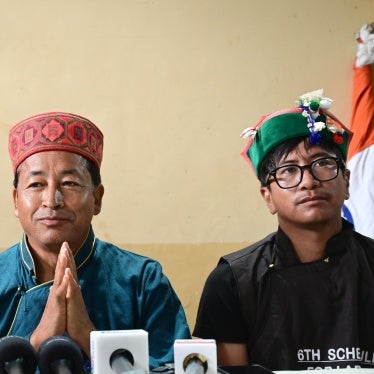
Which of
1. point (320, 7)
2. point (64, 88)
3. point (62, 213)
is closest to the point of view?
point (62, 213)

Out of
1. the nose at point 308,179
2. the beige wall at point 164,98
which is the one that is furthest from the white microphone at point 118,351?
the beige wall at point 164,98

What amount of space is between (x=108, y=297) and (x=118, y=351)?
842 millimetres

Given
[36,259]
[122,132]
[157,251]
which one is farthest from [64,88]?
[36,259]

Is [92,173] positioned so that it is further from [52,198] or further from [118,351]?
[118,351]

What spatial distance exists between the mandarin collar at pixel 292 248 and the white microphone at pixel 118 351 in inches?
42.1

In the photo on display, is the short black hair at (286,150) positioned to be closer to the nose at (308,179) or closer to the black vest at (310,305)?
the nose at (308,179)

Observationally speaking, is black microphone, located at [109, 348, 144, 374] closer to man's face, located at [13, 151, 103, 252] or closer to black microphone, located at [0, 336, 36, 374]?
black microphone, located at [0, 336, 36, 374]

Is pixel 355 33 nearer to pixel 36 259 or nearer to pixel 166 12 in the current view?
pixel 166 12

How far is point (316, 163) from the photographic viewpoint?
2.08 m

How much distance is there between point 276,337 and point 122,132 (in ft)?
4.46

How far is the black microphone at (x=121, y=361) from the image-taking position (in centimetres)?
111

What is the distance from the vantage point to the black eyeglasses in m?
2.07

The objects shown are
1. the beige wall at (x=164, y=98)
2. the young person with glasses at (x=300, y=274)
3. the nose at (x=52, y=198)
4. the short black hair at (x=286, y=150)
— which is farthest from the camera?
the beige wall at (x=164, y=98)

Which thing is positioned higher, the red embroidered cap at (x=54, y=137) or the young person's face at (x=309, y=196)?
the red embroidered cap at (x=54, y=137)
